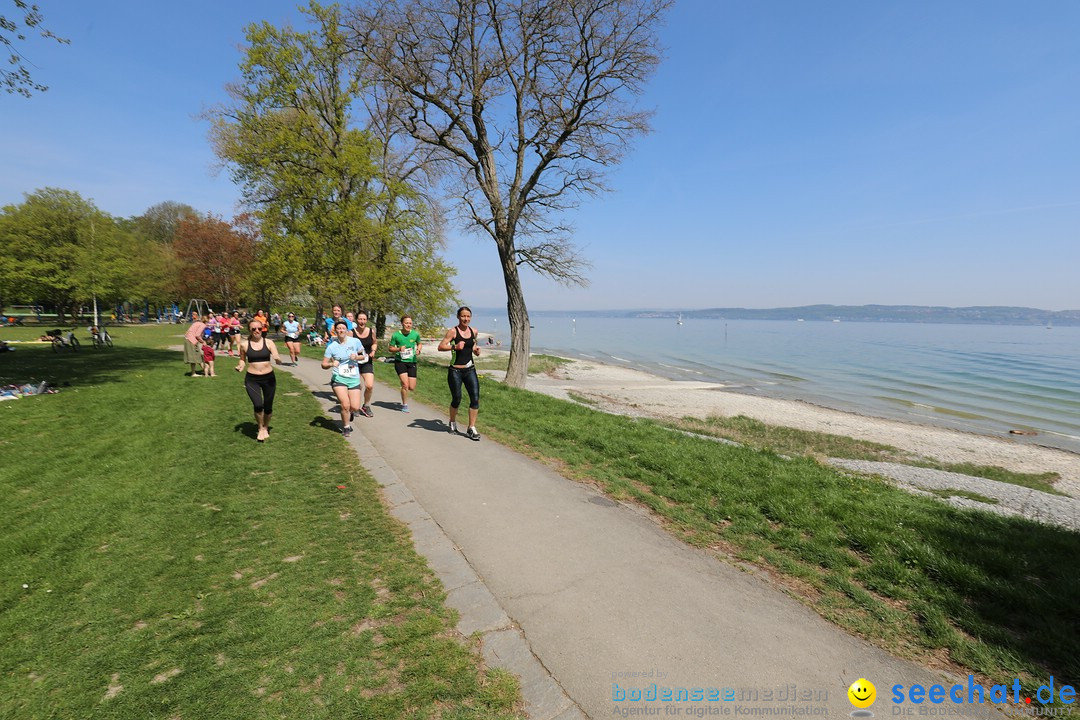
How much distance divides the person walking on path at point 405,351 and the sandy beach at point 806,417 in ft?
29.9

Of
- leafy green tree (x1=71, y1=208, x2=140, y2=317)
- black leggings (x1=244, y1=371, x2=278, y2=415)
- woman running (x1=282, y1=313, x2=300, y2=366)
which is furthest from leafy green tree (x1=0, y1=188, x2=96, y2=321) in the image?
black leggings (x1=244, y1=371, x2=278, y2=415)

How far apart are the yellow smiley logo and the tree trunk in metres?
13.8

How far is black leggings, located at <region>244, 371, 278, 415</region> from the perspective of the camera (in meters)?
7.66

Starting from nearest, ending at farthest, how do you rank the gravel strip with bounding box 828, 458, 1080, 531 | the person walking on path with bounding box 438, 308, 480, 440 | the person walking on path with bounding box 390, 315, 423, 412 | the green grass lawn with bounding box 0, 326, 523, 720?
the green grass lawn with bounding box 0, 326, 523, 720
the person walking on path with bounding box 438, 308, 480, 440
the gravel strip with bounding box 828, 458, 1080, 531
the person walking on path with bounding box 390, 315, 423, 412

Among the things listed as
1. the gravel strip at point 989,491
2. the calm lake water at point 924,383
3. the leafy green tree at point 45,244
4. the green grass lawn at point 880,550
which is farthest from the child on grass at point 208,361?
the leafy green tree at point 45,244

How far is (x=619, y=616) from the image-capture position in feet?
11.1

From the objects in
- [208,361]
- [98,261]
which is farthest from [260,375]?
[98,261]

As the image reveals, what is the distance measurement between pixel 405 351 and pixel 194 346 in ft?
30.0

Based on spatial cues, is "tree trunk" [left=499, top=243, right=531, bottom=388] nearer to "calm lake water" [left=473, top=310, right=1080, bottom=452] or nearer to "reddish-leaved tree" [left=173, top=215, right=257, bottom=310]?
"calm lake water" [left=473, top=310, right=1080, bottom=452]

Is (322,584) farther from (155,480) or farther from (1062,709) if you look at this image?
(1062,709)

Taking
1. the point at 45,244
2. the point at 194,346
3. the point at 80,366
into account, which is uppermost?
the point at 45,244

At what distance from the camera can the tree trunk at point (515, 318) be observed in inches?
645

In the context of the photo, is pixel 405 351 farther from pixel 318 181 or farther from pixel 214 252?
pixel 214 252

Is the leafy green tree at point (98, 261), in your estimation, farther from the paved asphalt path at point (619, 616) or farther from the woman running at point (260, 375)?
the paved asphalt path at point (619, 616)
